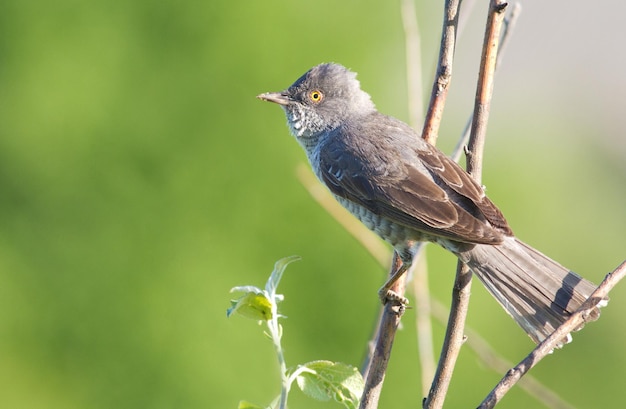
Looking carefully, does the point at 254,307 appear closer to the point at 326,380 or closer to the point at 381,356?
the point at 326,380

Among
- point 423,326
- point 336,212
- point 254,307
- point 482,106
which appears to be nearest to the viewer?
point 254,307

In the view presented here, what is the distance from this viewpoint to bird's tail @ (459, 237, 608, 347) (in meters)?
2.51

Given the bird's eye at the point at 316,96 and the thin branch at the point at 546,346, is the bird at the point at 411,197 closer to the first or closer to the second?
the bird's eye at the point at 316,96

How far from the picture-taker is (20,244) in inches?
297

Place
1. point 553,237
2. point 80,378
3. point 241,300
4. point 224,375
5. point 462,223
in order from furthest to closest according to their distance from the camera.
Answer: point 553,237 < point 80,378 < point 224,375 < point 462,223 < point 241,300

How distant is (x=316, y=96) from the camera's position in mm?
3680

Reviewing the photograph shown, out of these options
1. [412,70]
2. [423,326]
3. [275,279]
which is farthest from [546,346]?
[412,70]

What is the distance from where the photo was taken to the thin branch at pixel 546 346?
1678 mm

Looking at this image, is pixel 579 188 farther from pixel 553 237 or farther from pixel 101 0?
pixel 101 0

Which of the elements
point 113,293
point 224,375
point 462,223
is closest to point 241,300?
point 462,223

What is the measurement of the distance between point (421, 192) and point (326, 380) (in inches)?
62.2

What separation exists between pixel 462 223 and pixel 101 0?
239 inches

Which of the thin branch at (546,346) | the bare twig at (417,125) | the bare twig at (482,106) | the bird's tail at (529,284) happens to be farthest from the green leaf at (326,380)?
the bare twig at (417,125)

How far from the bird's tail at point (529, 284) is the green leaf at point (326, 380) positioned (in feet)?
3.50
